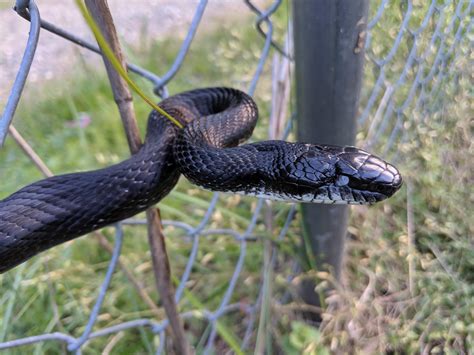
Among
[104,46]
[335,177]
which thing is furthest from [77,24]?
[104,46]

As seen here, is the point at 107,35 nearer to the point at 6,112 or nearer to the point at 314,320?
the point at 6,112

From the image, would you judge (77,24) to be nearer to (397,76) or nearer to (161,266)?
(397,76)

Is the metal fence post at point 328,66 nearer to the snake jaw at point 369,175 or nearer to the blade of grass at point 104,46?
the snake jaw at point 369,175

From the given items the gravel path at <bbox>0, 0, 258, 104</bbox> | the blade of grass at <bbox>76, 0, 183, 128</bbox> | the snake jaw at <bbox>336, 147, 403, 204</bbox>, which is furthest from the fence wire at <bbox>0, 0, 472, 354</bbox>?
the gravel path at <bbox>0, 0, 258, 104</bbox>

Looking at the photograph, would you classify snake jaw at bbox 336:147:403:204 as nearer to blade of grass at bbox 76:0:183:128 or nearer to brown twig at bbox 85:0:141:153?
brown twig at bbox 85:0:141:153

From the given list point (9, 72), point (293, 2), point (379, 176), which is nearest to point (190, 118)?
point (293, 2)

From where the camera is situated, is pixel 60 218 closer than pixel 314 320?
Yes
